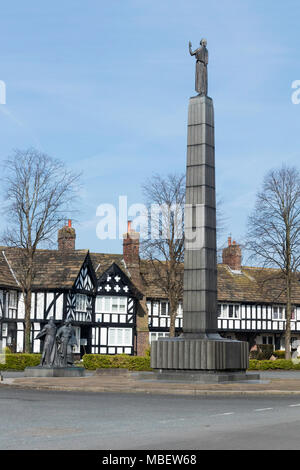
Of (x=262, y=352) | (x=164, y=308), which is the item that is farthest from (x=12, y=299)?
(x=262, y=352)

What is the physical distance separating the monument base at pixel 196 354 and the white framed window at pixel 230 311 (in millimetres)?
40100

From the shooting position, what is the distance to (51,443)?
950 cm

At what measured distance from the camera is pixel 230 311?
215 ft

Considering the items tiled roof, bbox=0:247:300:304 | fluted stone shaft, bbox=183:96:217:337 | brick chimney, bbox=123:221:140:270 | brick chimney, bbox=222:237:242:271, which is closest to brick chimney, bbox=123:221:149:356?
brick chimney, bbox=123:221:140:270

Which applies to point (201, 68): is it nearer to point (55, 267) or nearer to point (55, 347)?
point (55, 347)

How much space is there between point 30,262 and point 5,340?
11.8 meters

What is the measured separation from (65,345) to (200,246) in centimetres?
721

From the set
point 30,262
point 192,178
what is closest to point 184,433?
point 192,178

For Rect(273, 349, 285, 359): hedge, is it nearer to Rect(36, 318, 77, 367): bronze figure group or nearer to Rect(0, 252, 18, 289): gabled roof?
Rect(0, 252, 18, 289): gabled roof

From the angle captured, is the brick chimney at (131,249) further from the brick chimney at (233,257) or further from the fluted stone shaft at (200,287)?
the fluted stone shaft at (200,287)

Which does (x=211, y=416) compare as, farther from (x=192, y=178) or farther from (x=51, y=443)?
(x=192, y=178)

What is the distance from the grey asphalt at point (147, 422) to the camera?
960 cm

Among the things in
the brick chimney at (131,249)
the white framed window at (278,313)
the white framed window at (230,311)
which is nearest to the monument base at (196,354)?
the brick chimney at (131,249)

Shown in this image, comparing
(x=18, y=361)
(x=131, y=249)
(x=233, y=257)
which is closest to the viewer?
(x=18, y=361)
